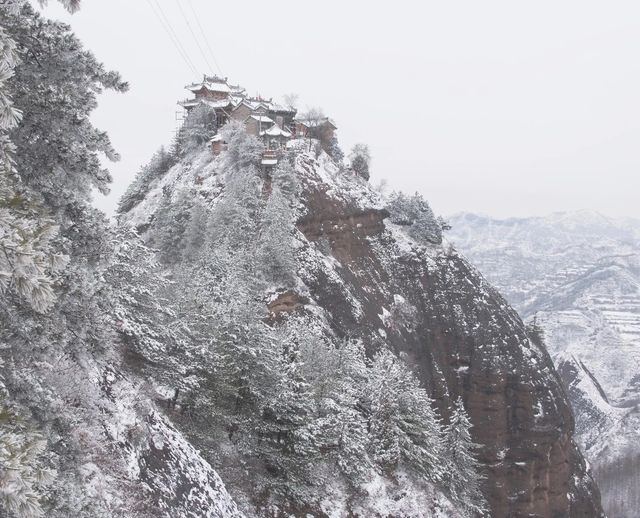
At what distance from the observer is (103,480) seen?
45.2 feet

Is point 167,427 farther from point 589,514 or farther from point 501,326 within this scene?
point 589,514

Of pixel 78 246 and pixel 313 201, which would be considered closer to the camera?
pixel 78 246

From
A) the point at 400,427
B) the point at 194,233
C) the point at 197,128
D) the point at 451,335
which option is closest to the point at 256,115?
the point at 197,128

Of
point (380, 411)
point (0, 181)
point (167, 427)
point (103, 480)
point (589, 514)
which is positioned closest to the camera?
point (0, 181)

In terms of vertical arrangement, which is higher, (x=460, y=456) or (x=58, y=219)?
(x=460, y=456)

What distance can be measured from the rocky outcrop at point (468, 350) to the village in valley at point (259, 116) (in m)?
11.0

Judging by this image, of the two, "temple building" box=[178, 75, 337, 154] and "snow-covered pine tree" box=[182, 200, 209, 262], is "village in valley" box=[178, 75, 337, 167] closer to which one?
"temple building" box=[178, 75, 337, 154]

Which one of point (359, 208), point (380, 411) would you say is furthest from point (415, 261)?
point (380, 411)

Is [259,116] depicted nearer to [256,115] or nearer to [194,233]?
[256,115]

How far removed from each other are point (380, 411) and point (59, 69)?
27.1 metres

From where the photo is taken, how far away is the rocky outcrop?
2175 inches

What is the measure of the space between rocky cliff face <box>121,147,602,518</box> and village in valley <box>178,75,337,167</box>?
217 inches

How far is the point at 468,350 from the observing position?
2355 inches

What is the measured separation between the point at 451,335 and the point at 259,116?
116 feet
